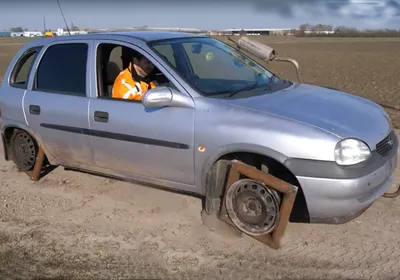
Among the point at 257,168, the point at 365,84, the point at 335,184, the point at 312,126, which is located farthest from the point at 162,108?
the point at 365,84

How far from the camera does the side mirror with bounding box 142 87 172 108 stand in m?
4.17

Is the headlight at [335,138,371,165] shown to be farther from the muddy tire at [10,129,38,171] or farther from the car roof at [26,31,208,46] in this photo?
the muddy tire at [10,129,38,171]

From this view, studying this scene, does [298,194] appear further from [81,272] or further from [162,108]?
[81,272]

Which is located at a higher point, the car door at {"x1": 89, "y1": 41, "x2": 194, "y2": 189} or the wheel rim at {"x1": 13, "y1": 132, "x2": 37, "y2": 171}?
the car door at {"x1": 89, "y1": 41, "x2": 194, "y2": 189}

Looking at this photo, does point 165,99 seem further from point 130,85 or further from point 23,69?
point 23,69

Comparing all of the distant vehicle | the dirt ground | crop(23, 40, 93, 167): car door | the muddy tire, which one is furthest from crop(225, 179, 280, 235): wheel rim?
the muddy tire

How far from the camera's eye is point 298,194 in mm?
3996

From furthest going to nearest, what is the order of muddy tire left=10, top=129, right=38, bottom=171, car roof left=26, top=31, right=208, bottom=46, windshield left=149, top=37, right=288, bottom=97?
muddy tire left=10, top=129, right=38, bottom=171
car roof left=26, top=31, right=208, bottom=46
windshield left=149, top=37, right=288, bottom=97

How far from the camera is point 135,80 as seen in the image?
16.3 feet

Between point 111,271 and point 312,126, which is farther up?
point 312,126

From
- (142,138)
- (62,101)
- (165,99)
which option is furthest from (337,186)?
(62,101)

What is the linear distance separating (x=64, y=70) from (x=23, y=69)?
32.8 inches

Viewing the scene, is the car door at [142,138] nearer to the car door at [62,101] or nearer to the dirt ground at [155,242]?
the car door at [62,101]

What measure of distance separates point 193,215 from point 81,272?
4.43 ft
